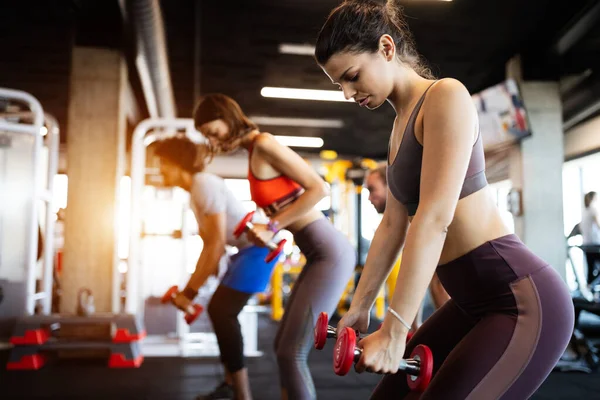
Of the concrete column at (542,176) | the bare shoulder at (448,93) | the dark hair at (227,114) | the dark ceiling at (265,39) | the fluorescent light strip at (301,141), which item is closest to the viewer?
the bare shoulder at (448,93)

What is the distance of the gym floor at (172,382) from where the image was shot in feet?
10.9

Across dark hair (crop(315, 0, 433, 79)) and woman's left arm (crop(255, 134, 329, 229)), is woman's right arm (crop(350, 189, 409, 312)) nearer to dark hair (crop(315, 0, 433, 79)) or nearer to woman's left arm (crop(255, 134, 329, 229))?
dark hair (crop(315, 0, 433, 79))

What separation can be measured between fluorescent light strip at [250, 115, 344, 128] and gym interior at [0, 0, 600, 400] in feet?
5.89

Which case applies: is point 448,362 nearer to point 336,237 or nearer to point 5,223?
point 336,237

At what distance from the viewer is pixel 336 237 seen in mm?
1954

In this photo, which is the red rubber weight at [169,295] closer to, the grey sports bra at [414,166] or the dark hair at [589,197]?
the grey sports bra at [414,166]

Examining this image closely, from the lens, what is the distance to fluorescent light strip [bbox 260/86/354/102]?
29.2 feet

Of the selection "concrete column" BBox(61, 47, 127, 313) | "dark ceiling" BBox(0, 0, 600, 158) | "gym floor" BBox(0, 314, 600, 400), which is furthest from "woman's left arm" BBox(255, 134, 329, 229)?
"dark ceiling" BBox(0, 0, 600, 158)

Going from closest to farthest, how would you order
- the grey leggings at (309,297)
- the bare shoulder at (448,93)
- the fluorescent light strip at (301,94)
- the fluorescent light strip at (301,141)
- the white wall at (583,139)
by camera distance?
the bare shoulder at (448,93), the grey leggings at (309,297), the fluorescent light strip at (301,94), the white wall at (583,139), the fluorescent light strip at (301,141)

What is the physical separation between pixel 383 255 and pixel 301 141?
38.4 ft

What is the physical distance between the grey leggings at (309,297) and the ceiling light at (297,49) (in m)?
5.16

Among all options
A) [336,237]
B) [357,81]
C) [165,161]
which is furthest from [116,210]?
[357,81]

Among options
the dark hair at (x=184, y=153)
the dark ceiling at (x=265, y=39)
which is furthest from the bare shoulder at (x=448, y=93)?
the dark ceiling at (x=265, y=39)

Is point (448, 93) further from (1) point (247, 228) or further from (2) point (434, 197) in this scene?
(1) point (247, 228)
